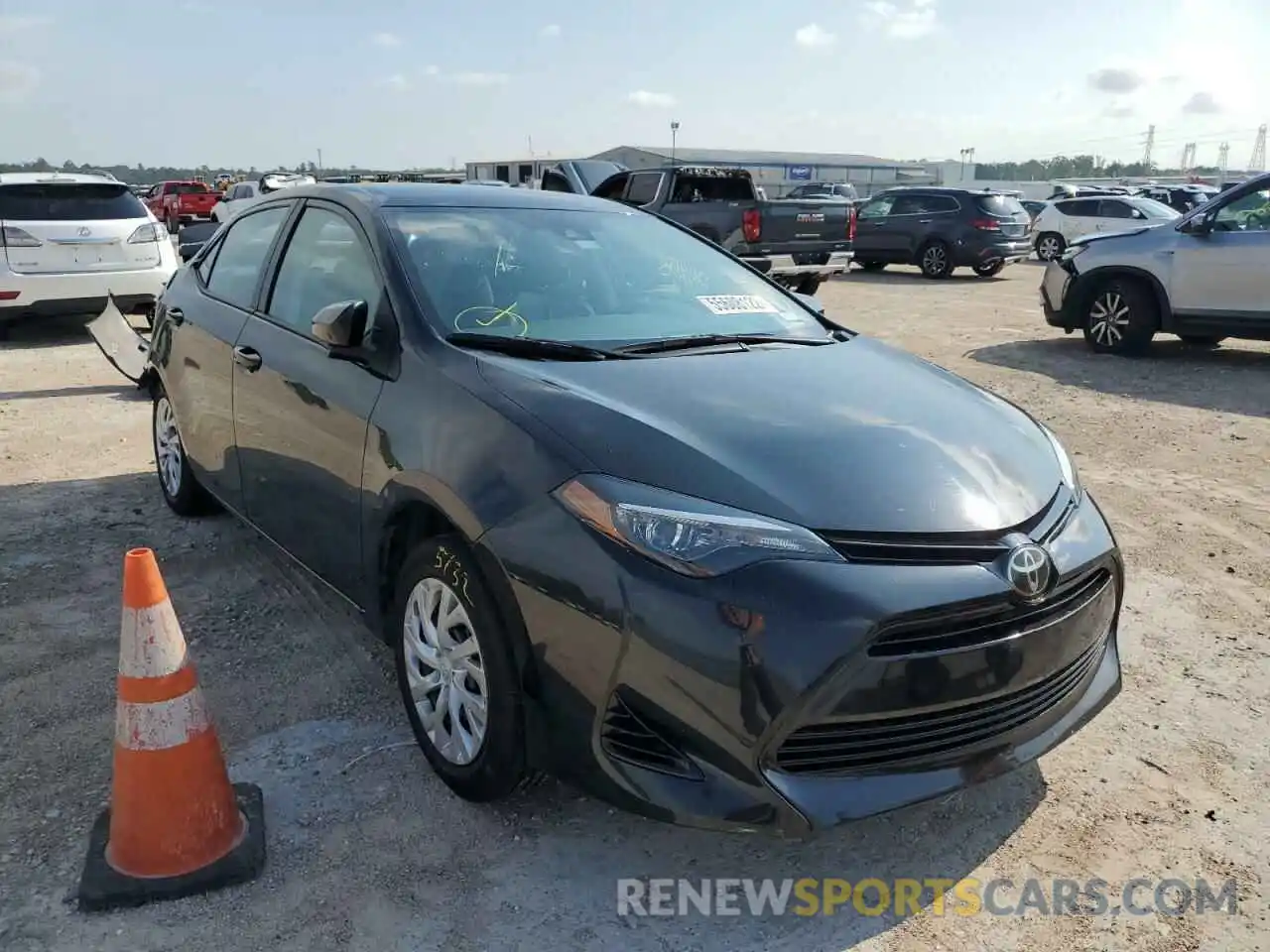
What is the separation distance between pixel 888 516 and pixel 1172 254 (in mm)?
8696

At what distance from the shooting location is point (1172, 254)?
9500 millimetres

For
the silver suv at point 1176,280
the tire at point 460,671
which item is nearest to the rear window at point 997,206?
the silver suv at point 1176,280

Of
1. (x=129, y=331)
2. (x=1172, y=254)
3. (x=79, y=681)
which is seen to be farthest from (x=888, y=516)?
(x=1172, y=254)

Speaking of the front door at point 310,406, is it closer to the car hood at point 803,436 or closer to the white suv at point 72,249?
the car hood at point 803,436

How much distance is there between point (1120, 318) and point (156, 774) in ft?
32.2

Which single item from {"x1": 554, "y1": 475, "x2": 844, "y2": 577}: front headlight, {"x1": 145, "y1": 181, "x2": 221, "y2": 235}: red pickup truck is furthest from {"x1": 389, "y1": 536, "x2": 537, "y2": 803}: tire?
{"x1": 145, "y1": 181, "x2": 221, "y2": 235}: red pickup truck

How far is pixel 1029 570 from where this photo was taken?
2.34 meters

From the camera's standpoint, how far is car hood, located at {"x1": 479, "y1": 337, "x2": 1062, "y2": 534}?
2.38 metres

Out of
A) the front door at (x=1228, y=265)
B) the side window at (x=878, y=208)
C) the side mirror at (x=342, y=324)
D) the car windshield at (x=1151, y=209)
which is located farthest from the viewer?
the car windshield at (x=1151, y=209)

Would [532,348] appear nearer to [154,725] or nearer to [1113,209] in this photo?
[154,725]

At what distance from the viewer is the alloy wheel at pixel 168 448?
5.07m

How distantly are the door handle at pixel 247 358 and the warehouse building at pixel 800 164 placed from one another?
5413 centimetres

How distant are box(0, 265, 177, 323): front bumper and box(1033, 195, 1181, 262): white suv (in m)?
16.9

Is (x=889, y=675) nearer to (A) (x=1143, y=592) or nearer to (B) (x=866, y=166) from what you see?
(A) (x=1143, y=592)
